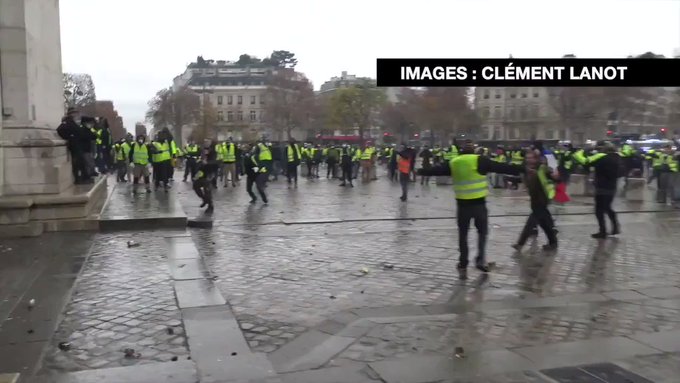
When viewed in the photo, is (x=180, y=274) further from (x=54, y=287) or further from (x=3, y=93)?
(x=3, y=93)

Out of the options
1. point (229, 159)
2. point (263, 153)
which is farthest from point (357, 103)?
point (263, 153)

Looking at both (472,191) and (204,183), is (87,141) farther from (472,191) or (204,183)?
(472,191)

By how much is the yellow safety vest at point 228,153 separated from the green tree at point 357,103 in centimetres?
4605

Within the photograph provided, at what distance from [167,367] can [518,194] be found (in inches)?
678

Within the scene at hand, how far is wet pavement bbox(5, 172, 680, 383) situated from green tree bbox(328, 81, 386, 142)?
58561 mm

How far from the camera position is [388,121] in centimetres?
7175

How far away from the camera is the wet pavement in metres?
4.81

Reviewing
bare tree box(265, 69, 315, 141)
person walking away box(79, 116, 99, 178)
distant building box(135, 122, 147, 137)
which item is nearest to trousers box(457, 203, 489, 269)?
person walking away box(79, 116, 99, 178)

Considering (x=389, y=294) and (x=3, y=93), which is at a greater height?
(x=3, y=93)

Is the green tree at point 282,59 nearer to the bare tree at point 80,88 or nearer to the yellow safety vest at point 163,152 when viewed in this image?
Answer: the bare tree at point 80,88

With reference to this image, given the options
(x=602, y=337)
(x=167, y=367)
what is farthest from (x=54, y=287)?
(x=602, y=337)

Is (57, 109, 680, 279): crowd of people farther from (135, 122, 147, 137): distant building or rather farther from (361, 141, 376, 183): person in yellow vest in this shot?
(135, 122, 147, 137): distant building

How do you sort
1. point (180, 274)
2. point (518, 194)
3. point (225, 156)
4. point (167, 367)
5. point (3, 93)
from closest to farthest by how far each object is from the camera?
point (167, 367), point (180, 274), point (3, 93), point (518, 194), point (225, 156)

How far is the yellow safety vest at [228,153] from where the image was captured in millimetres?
23656
